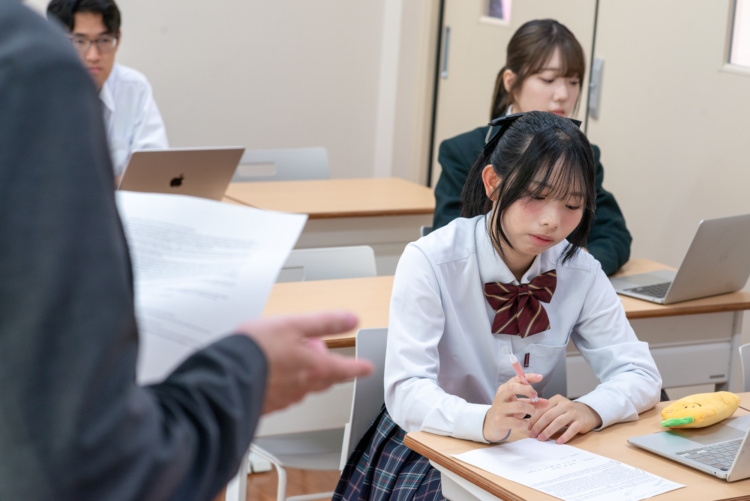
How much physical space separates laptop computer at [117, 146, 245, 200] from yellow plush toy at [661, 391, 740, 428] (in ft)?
5.36

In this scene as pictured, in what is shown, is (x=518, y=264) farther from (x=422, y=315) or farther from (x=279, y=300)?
(x=279, y=300)

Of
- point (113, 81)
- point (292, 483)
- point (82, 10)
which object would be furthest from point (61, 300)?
point (113, 81)

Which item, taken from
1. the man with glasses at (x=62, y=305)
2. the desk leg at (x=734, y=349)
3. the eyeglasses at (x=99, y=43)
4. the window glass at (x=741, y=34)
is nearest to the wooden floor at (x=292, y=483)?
the desk leg at (x=734, y=349)

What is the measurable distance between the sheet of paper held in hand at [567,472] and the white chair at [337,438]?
1.55ft

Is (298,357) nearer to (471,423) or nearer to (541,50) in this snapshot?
(471,423)

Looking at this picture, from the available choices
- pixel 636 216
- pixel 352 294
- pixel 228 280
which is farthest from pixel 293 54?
pixel 228 280

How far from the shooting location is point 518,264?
1804mm

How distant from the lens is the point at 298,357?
0.61 meters

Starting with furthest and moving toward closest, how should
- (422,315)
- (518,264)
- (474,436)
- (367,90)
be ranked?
(367,90)
(518,264)
(422,315)
(474,436)

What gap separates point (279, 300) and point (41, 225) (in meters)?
1.87

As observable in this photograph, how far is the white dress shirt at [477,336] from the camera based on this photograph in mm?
1611

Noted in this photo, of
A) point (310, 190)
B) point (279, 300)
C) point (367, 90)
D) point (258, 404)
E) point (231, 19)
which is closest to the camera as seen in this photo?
point (258, 404)

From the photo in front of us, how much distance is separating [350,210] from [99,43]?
3.72 feet

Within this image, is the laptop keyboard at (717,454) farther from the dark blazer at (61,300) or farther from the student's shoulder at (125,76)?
the student's shoulder at (125,76)
